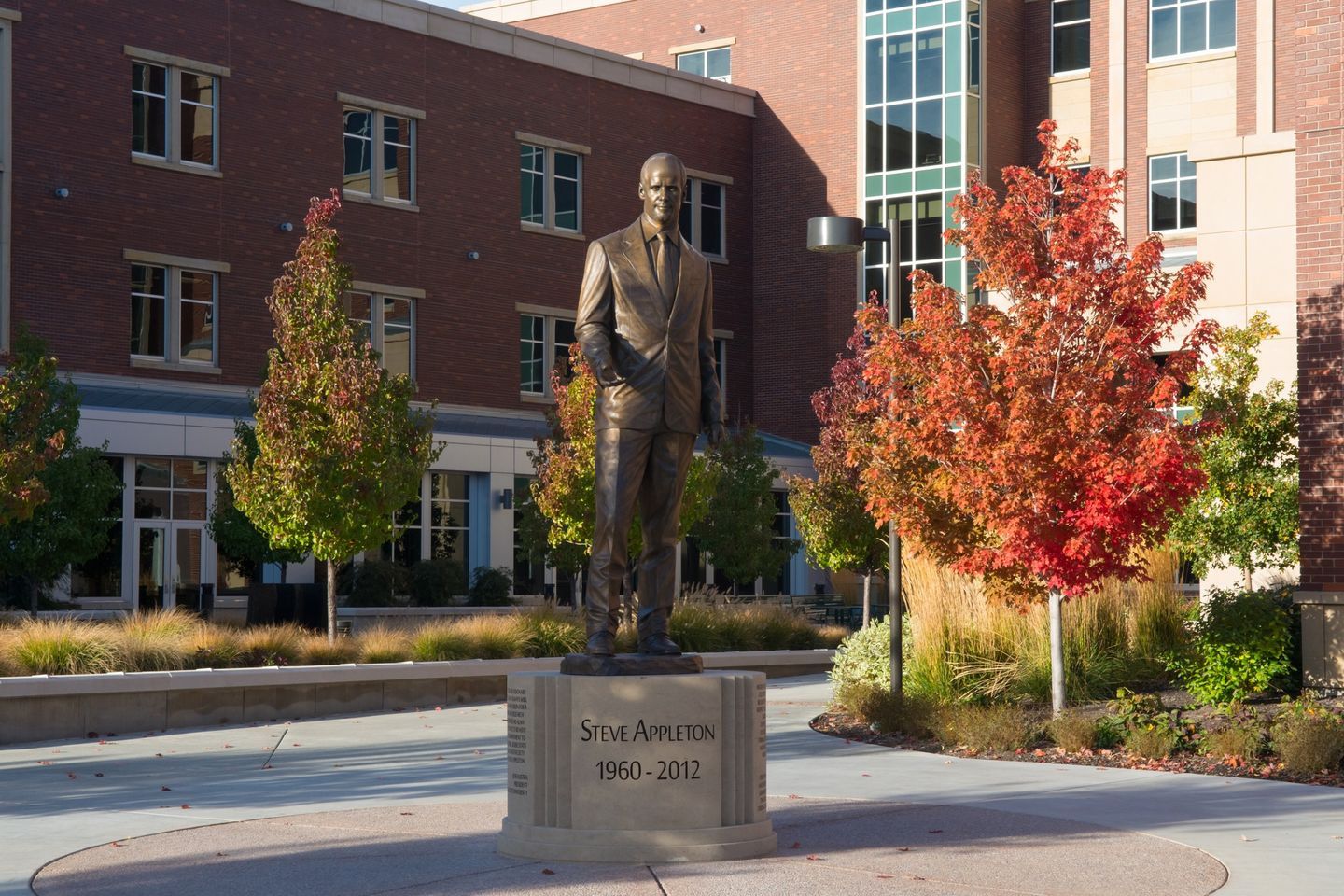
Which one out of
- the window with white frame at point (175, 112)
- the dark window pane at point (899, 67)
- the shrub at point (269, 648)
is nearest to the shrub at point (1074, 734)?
the shrub at point (269, 648)

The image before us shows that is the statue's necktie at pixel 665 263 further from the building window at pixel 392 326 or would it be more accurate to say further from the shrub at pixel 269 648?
the building window at pixel 392 326

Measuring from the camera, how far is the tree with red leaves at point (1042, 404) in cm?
1554

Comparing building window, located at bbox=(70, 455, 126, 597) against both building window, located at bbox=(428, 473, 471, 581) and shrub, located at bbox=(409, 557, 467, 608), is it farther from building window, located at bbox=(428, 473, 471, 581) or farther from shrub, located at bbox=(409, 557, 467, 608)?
building window, located at bbox=(428, 473, 471, 581)

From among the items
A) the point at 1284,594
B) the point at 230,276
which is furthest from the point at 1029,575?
the point at 230,276

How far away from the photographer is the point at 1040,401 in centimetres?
1578

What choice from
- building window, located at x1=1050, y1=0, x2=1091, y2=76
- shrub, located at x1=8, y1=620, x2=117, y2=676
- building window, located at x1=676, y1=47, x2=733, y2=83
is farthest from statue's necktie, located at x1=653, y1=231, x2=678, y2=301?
building window, located at x1=676, y1=47, x2=733, y2=83

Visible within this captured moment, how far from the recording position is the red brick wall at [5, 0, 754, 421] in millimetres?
34531

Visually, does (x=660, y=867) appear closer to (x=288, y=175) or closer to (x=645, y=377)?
(x=645, y=377)

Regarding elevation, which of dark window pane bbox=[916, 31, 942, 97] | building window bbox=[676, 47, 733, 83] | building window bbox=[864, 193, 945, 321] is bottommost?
building window bbox=[864, 193, 945, 321]

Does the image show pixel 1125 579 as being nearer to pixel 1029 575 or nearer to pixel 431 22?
pixel 1029 575

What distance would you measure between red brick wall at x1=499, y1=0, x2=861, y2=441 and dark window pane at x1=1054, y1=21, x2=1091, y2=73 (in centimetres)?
556

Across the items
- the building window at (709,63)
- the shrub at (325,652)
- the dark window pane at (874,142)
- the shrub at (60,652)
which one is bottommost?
the shrub at (325,652)

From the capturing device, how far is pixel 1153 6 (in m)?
46.4

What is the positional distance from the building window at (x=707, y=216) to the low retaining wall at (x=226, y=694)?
27791mm
